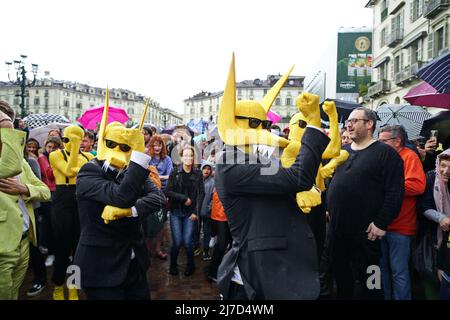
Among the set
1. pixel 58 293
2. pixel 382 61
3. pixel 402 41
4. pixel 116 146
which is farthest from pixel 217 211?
pixel 382 61

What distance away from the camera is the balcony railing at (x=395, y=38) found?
26.3m

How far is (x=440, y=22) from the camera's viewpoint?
67.6 ft

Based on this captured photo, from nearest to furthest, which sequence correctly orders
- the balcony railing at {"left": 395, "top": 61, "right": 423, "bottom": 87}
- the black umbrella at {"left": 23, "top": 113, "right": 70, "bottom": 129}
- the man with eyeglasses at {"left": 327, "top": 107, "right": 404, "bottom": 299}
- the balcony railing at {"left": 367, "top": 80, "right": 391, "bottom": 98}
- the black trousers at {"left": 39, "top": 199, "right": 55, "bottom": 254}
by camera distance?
the man with eyeglasses at {"left": 327, "top": 107, "right": 404, "bottom": 299} < the black trousers at {"left": 39, "top": 199, "right": 55, "bottom": 254} < the black umbrella at {"left": 23, "top": 113, "right": 70, "bottom": 129} < the balcony railing at {"left": 395, "top": 61, "right": 423, "bottom": 87} < the balcony railing at {"left": 367, "top": 80, "right": 391, "bottom": 98}

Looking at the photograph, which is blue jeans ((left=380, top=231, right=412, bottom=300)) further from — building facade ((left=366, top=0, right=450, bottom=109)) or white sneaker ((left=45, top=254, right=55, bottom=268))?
building facade ((left=366, top=0, right=450, bottom=109))

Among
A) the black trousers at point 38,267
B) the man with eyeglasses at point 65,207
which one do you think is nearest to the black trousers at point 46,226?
the black trousers at point 38,267

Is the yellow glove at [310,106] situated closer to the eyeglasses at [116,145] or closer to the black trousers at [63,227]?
the eyeglasses at [116,145]

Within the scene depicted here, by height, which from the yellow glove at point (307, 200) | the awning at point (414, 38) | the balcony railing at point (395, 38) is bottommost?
the yellow glove at point (307, 200)

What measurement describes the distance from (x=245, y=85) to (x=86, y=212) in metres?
78.6

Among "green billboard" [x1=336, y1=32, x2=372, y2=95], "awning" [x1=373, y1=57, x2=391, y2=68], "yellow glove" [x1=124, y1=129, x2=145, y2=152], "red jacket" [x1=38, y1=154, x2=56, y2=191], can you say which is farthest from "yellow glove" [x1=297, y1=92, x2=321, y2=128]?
"green billboard" [x1=336, y1=32, x2=372, y2=95]

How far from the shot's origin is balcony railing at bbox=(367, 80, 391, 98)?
1098 inches

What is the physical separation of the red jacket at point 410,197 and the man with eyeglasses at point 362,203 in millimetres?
337

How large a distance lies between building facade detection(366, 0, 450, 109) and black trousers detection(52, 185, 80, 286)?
70.1 feet

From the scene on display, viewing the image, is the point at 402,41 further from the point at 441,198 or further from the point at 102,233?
the point at 102,233

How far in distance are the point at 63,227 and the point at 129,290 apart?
1920mm
